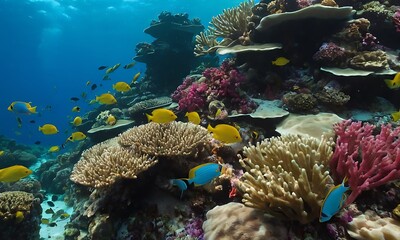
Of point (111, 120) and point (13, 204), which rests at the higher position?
point (111, 120)

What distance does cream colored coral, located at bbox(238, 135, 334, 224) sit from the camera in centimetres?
261

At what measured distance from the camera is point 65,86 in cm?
13250

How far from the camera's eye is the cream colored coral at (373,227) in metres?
2.55

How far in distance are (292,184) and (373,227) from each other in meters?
0.89

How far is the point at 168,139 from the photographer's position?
4.73 meters

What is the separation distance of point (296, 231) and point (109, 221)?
2838 mm

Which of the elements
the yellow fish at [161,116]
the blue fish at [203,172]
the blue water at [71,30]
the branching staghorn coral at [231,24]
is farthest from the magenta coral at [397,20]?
the blue water at [71,30]

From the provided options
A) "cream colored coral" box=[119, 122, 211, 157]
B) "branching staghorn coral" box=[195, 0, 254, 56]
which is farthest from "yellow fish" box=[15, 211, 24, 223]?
"branching staghorn coral" box=[195, 0, 254, 56]

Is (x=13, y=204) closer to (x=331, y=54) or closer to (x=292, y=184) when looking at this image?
(x=292, y=184)

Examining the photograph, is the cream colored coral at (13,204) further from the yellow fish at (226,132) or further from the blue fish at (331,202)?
the blue fish at (331,202)

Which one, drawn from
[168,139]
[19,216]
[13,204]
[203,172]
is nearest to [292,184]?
[203,172]

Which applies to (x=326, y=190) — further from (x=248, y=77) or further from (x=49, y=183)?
(x=49, y=183)

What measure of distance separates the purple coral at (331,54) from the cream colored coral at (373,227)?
434 cm

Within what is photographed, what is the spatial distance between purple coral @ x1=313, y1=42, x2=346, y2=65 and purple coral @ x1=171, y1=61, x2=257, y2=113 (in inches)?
73.8
